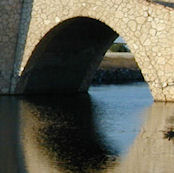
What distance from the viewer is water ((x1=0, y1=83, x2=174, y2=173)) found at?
8086mm

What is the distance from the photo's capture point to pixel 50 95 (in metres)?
19.9

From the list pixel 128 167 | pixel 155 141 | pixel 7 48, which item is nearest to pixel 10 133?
pixel 155 141

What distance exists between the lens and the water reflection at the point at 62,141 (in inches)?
321

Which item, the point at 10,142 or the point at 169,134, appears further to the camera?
the point at 169,134

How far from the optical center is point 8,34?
61.0 feet

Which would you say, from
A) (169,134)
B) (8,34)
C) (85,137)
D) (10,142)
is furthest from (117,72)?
(10,142)

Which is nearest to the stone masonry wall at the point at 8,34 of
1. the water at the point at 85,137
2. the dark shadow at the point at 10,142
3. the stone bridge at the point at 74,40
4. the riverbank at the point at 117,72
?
the stone bridge at the point at 74,40

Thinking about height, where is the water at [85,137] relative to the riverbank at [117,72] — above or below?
below

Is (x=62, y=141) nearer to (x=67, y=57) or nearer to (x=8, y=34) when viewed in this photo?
(x=8, y=34)

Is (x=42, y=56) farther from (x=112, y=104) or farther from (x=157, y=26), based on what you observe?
(x=157, y=26)

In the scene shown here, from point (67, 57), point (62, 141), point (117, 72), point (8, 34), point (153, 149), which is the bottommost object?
point (153, 149)

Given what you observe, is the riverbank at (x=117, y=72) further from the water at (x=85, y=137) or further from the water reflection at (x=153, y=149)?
the water reflection at (x=153, y=149)

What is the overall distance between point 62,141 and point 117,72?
20541 mm

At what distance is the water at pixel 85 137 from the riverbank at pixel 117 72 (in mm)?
11310
